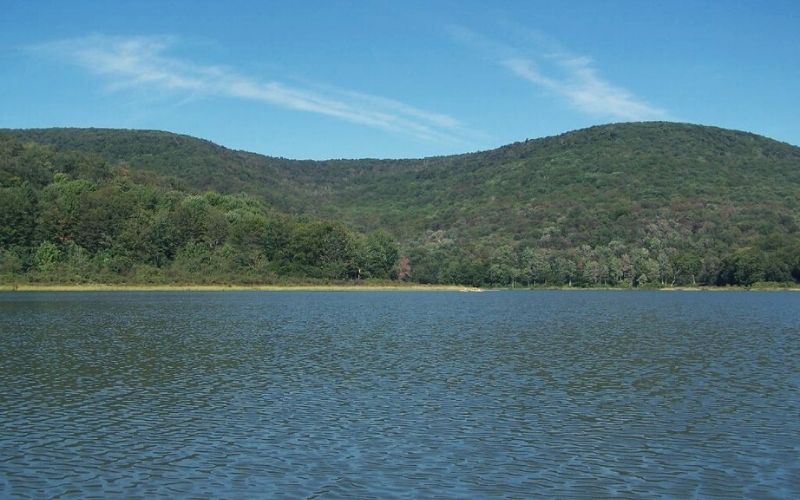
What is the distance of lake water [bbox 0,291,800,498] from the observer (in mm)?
17297

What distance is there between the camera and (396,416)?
953 inches

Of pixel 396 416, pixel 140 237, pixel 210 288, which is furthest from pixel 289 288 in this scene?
pixel 396 416

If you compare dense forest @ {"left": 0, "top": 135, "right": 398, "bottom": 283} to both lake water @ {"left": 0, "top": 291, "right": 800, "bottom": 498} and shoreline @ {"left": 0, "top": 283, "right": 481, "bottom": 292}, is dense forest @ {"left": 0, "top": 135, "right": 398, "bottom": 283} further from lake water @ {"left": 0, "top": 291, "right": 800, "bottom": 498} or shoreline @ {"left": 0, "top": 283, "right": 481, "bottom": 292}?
lake water @ {"left": 0, "top": 291, "right": 800, "bottom": 498}

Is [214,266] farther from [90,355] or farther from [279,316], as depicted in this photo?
[90,355]

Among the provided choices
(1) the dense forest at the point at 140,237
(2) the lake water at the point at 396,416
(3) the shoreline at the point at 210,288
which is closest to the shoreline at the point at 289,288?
(3) the shoreline at the point at 210,288

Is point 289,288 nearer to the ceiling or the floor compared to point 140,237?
nearer to the floor

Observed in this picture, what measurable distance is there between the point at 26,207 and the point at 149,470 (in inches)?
4870

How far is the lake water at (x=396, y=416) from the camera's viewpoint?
56.7 ft

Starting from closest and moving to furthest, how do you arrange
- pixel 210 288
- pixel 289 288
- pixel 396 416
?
pixel 396 416, pixel 210 288, pixel 289 288

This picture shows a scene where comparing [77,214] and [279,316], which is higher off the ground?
[77,214]

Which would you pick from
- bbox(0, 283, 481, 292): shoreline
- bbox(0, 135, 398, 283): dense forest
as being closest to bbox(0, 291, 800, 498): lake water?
bbox(0, 283, 481, 292): shoreline

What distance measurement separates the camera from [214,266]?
13962cm

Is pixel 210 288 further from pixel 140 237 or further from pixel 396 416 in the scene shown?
pixel 396 416

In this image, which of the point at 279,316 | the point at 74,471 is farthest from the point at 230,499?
the point at 279,316
